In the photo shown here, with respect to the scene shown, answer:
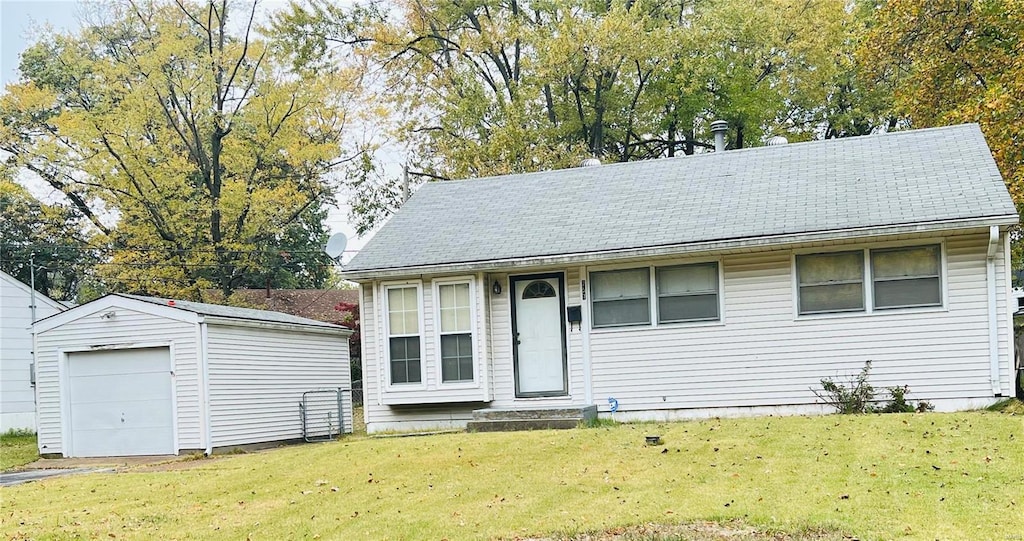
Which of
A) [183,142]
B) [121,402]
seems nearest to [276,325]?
[121,402]

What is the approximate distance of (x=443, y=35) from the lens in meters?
31.6

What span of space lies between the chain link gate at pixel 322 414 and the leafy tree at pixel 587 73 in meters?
9.98

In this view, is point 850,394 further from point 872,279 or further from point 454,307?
point 454,307

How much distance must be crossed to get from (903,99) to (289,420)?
51.8 ft

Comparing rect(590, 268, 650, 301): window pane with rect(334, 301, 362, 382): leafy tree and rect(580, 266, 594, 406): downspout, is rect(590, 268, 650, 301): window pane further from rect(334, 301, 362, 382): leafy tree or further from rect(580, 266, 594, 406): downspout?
rect(334, 301, 362, 382): leafy tree

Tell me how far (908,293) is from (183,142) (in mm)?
23103

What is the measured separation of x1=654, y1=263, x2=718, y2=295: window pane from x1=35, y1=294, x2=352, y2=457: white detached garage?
7.45 metres

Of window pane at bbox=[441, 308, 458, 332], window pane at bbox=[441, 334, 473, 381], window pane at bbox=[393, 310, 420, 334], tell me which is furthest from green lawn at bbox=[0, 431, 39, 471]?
window pane at bbox=[441, 308, 458, 332]

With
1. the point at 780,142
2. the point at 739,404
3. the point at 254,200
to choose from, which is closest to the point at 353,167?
the point at 254,200

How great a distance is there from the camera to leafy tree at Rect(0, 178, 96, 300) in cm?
3025

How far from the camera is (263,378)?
17953 millimetres

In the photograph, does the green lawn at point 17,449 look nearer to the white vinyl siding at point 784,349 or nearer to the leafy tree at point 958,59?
the white vinyl siding at point 784,349

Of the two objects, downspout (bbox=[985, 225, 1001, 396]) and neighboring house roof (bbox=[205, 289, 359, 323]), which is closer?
downspout (bbox=[985, 225, 1001, 396])

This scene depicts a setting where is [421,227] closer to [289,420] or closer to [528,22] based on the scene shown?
[289,420]
